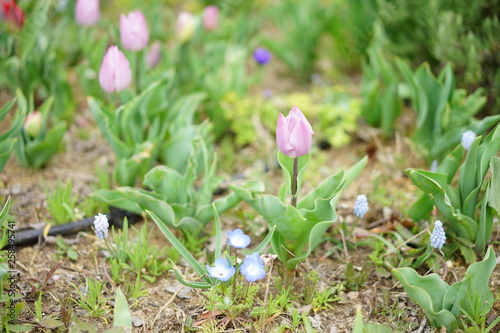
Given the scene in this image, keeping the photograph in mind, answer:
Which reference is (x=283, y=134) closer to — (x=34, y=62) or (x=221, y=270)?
(x=221, y=270)

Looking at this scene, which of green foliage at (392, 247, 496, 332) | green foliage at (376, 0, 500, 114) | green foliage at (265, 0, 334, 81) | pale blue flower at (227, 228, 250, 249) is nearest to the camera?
green foliage at (392, 247, 496, 332)

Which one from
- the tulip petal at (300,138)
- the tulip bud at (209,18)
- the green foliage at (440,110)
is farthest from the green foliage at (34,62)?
the green foliage at (440,110)

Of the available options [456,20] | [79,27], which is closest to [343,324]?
[456,20]

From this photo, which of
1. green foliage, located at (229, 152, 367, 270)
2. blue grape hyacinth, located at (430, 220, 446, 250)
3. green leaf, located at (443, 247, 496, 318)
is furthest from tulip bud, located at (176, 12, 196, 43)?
green leaf, located at (443, 247, 496, 318)

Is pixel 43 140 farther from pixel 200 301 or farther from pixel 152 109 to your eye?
pixel 200 301

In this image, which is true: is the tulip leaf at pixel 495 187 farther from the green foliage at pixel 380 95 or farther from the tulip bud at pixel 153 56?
the tulip bud at pixel 153 56

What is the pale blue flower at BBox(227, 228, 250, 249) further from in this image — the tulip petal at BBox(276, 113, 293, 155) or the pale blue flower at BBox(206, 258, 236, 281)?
the tulip petal at BBox(276, 113, 293, 155)
